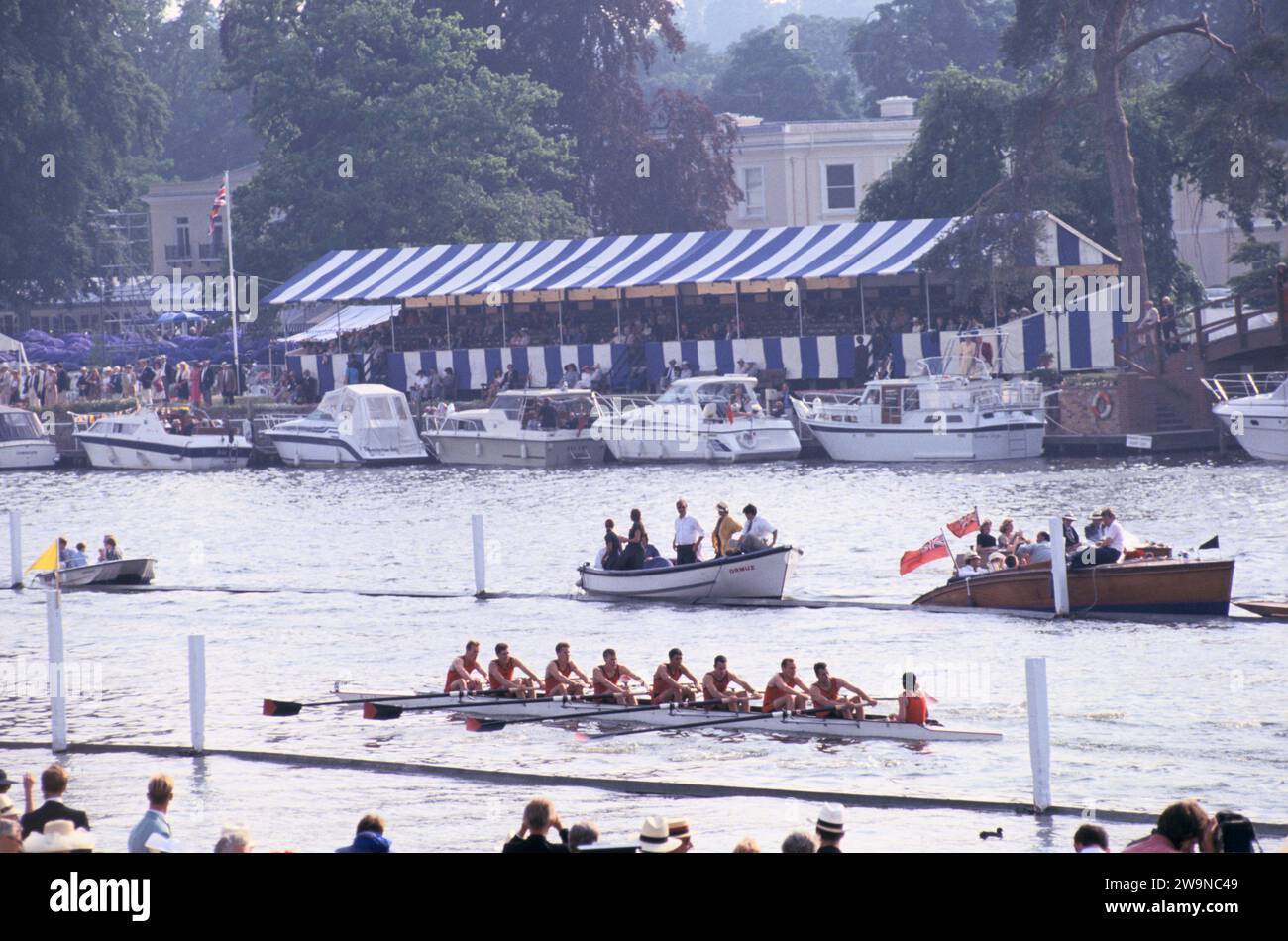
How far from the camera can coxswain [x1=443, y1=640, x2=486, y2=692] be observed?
2589 centimetres

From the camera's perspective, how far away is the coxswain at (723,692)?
23703 mm

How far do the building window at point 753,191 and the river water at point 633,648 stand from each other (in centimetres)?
3942

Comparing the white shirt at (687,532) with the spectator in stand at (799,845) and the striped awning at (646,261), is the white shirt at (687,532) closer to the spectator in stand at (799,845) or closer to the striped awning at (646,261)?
the spectator in stand at (799,845)

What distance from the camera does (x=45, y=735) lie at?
83.6 feet

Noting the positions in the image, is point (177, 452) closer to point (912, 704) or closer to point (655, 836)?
point (912, 704)

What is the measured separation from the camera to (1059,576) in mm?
30672

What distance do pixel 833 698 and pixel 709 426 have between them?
35478 millimetres

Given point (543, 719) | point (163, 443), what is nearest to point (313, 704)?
point (543, 719)

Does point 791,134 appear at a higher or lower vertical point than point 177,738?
higher

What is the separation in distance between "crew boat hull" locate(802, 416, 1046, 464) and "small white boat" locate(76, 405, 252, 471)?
71.6 feet

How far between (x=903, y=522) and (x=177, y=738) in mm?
22541
